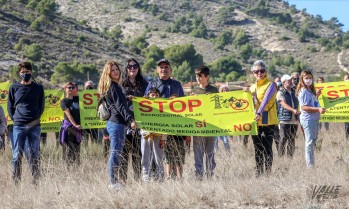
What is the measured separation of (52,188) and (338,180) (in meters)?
3.47

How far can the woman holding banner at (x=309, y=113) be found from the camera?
884 centimetres

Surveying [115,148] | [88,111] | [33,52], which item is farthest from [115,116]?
[33,52]

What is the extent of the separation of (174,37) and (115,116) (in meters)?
100.0

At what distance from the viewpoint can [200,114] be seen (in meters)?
8.62

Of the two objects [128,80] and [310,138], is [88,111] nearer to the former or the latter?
[128,80]

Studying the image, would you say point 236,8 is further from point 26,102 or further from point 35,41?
point 26,102

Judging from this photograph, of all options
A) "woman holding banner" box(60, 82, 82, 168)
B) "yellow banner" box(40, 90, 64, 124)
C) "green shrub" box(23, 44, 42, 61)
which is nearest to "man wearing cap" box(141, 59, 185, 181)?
"woman holding banner" box(60, 82, 82, 168)

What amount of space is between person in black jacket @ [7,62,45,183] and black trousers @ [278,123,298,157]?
405 centimetres

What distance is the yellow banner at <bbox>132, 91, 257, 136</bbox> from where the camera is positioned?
8398mm

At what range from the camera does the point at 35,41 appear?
54.5 meters

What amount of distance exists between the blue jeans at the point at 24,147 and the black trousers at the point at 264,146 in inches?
119

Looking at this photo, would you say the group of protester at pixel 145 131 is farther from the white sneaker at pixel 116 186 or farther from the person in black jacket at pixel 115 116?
the white sneaker at pixel 116 186

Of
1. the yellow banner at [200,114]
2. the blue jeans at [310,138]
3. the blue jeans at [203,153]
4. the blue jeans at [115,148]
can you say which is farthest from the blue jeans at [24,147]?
the blue jeans at [310,138]

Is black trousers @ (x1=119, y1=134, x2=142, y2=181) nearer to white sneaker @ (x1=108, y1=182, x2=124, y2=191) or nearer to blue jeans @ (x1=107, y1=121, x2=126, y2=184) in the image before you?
blue jeans @ (x1=107, y1=121, x2=126, y2=184)
